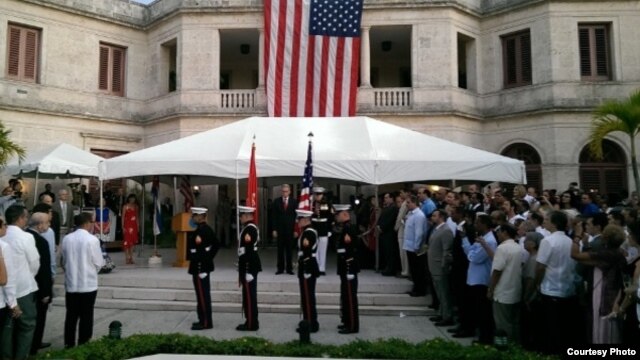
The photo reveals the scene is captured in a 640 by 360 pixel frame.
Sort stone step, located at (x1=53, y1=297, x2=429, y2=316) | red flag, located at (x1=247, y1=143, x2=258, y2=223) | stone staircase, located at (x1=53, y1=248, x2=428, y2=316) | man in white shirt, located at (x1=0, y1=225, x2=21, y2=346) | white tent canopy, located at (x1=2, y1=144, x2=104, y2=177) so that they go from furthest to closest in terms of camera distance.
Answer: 1. white tent canopy, located at (x1=2, y1=144, x2=104, y2=177)
2. red flag, located at (x1=247, y1=143, x2=258, y2=223)
3. stone staircase, located at (x1=53, y1=248, x2=428, y2=316)
4. stone step, located at (x1=53, y1=297, x2=429, y2=316)
5. man in white shirt, located at (x1=0, y1=225, x2=21, y2=346)

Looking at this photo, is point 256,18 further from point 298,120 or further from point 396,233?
point 396,233

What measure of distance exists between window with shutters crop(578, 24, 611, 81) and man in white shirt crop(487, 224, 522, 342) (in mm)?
14043

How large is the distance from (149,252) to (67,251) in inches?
335

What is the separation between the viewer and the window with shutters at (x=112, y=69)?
19.6 meters

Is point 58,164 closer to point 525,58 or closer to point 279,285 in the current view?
point 279,285

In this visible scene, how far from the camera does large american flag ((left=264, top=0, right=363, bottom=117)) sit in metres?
17.1

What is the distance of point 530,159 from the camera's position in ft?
59.6

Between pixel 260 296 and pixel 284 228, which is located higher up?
pixel 284 228

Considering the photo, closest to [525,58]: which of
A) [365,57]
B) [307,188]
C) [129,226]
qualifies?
[365,57]

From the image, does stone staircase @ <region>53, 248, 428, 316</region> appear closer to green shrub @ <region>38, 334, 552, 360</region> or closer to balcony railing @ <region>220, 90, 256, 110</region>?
green shrub @ <region>38, 334, 552, 360</region>

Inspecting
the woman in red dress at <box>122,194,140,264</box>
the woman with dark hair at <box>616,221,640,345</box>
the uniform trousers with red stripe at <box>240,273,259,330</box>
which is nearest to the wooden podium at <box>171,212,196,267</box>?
the woman in red dress at <box>122,194,140,264</box>

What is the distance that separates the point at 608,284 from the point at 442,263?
271 centimetres

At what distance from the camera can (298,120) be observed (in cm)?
1225

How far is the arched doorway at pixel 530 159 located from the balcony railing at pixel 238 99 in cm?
975
